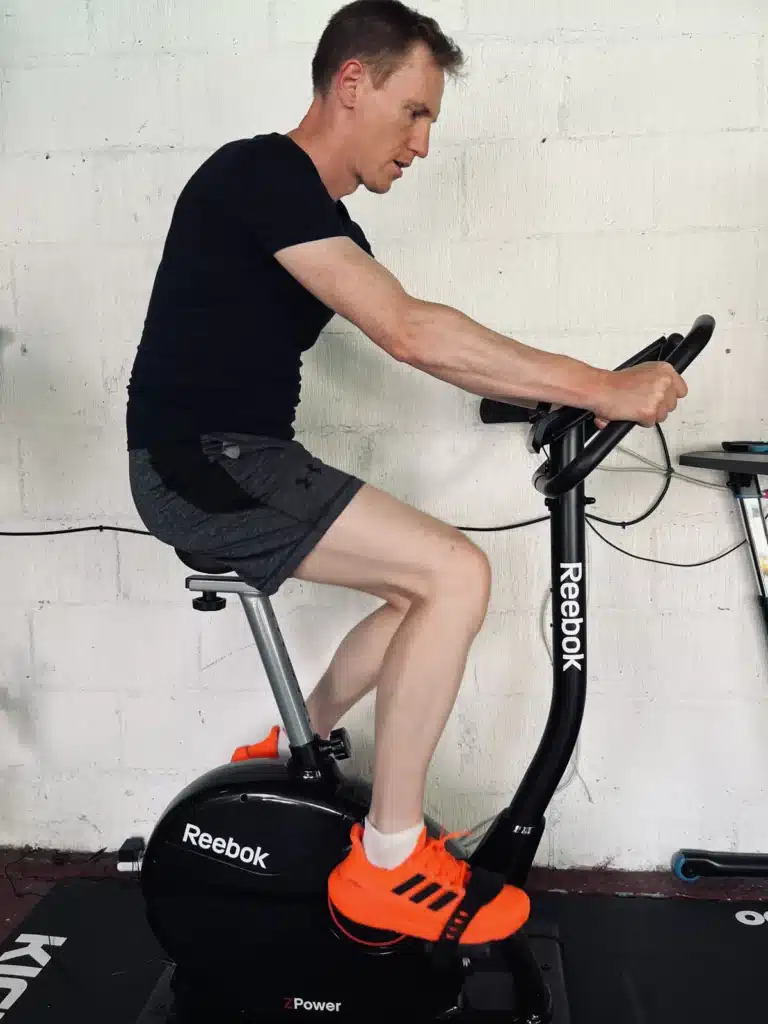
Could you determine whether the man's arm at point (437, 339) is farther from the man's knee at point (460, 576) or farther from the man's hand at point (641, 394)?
the man's knee at point (460, 576)

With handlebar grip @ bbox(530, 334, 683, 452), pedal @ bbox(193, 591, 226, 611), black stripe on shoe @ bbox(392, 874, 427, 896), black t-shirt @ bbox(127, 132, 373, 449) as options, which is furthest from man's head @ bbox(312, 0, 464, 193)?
black stripe on shoe @ bbox(392, 874, 427, 896)

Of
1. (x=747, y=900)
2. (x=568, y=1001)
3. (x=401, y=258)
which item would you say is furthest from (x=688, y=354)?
(x=747, y=900)

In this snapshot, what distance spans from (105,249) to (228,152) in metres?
0.78

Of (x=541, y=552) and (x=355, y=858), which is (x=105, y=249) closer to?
(x=541, y=552)

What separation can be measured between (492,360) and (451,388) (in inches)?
29.2

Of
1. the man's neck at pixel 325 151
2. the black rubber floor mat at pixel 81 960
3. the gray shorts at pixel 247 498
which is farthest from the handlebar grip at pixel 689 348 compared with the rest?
the black rubber floor mat at pixel 81 960

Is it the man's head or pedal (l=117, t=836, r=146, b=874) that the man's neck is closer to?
the man's head

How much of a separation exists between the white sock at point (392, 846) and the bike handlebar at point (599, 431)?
2.03ft

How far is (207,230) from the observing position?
1.46 m

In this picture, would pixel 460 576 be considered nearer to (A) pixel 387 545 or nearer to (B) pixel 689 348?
(A) pixel 387 545

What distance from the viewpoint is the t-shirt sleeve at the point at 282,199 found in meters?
1.35

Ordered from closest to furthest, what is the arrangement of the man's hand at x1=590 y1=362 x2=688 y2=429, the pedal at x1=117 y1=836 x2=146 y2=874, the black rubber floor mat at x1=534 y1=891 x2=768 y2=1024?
the man's hand at x1=590 y1=362 x2=688 y2=429 < the black rubber floor mat at x1=534 y1=891 x2=768 y2=1024 < the pedal at x1=117 y1=836 x2=146 y2=874

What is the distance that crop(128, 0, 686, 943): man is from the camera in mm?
1363

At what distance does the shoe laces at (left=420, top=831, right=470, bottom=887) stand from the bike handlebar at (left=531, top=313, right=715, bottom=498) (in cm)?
63
